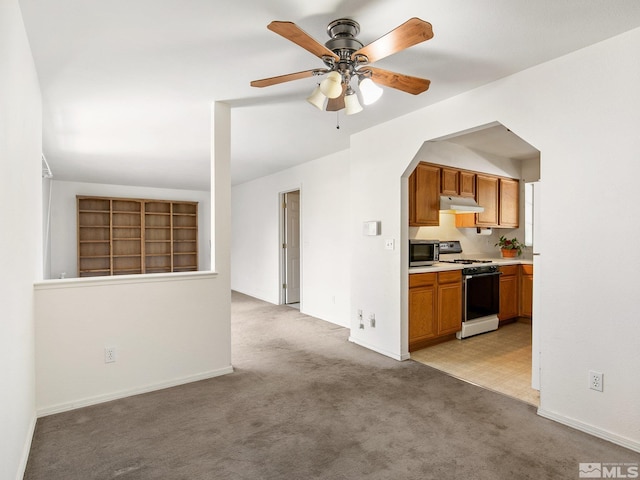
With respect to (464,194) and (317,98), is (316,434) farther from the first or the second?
(464,194)

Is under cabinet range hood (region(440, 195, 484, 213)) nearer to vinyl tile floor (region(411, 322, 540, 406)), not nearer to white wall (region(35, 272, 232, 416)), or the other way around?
vinyl tile floor (region(411, 322, 540, 406))

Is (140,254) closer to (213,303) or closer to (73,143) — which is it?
(73,143)

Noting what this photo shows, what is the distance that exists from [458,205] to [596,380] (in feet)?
8.40

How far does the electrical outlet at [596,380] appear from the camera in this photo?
232 cm

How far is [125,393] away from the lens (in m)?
2.94

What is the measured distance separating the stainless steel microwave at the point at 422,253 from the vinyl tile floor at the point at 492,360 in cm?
96

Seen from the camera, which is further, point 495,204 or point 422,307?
point 495,204

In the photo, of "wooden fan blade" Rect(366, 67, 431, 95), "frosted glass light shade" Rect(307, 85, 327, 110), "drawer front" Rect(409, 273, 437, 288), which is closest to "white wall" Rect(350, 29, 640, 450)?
"wooden fan blade" Rect(366, 67, 431, 95)

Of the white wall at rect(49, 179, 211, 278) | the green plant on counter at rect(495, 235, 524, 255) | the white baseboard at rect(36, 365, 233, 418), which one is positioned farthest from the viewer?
the white wall at rect(49, 179, 211, 278)

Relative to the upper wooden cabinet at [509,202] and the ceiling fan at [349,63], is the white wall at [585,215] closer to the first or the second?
the ceiling fan at [349,63]

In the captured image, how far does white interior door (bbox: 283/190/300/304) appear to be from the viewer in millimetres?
6660

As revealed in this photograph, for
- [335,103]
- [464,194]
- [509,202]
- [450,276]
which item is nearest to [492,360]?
[450,276]

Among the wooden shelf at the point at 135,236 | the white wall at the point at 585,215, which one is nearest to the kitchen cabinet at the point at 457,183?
the white wall at the point at 585,215

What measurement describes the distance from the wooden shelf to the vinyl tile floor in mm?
6558
